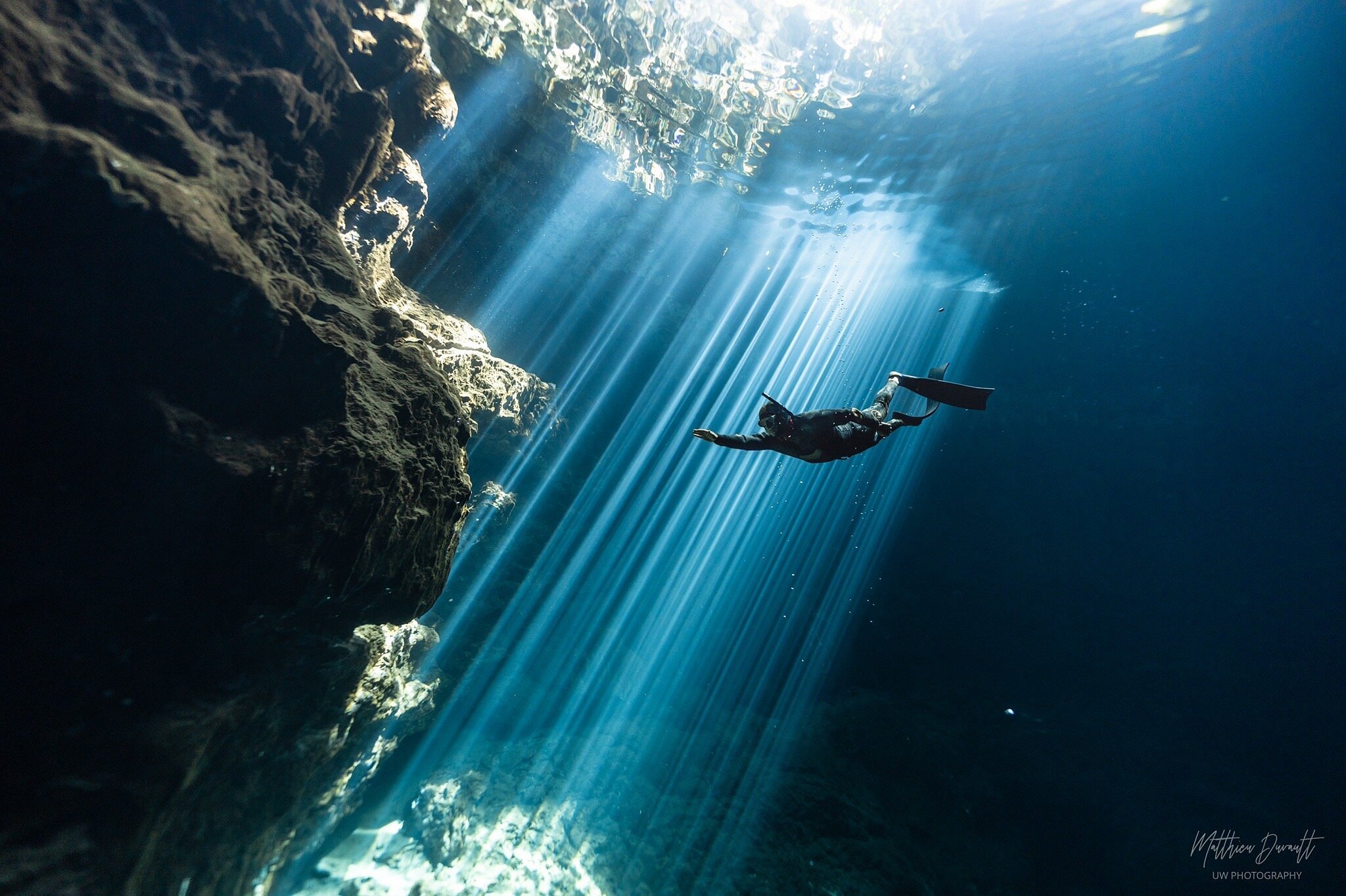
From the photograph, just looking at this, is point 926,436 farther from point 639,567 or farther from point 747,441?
point 747,441

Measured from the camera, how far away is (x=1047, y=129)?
10.7 m

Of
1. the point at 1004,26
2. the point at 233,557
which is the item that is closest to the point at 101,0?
the point at 233,557

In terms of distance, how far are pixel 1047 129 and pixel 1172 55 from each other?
2.17 meters

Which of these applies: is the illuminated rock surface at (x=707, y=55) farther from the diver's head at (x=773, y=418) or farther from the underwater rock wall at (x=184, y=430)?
the diver's head at (x=773, y=418)

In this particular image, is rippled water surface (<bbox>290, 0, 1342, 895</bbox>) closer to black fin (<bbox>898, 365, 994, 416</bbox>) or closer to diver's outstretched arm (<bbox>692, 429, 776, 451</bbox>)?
black fin (<bbox>898, 365, 994, 416</bbox>)

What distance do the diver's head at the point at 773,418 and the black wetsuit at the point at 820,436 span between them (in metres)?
0.04

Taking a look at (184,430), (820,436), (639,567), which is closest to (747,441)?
(820,436)

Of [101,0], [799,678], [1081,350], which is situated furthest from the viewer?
[799,678]

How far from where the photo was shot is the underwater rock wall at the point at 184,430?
7.42 feet

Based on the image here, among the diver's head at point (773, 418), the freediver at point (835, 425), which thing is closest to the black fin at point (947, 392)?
the freediver at point (835, 425)

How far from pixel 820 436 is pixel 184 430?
457cm

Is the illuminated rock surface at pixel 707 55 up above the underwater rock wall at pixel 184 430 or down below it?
above

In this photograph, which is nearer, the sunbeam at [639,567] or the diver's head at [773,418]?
the diver's head at [773,418]

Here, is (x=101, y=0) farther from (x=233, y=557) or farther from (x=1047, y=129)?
(x=1047, y=129)
